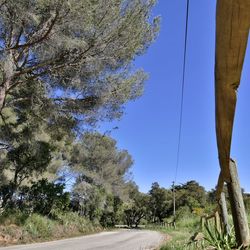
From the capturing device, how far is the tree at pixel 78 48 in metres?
12.2

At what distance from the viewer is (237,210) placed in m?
2.09

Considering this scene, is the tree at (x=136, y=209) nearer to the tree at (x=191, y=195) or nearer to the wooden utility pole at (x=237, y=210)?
the tree at (x=191, y=195)

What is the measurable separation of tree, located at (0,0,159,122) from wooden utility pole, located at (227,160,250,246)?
33.9 ft

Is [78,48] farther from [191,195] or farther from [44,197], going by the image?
[191,195]

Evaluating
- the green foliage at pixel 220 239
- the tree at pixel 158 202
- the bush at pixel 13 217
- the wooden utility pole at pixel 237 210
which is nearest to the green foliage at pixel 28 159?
the bush at pixel 13 217

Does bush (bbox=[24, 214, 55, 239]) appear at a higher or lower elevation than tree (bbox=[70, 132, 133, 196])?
lower

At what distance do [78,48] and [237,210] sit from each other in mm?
11974

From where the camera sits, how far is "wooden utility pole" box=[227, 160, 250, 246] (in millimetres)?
2027

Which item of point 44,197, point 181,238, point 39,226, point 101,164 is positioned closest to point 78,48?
point 181,238

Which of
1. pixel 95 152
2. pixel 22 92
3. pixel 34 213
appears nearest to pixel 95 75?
pixel 22 92

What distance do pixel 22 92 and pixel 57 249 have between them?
6037 mm

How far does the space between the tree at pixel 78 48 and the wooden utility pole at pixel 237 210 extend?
10.3m

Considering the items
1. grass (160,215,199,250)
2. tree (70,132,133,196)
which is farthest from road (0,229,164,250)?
tree (70,132,133,196)

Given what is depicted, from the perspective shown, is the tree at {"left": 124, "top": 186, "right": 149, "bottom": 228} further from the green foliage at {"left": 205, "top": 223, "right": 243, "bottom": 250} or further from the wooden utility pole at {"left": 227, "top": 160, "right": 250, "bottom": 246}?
the wooden utility pole at {"left": 227, "top": 160, "right": 250, "bottom": 246}
